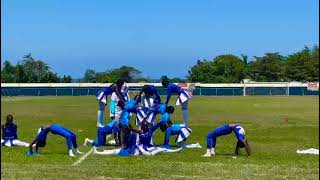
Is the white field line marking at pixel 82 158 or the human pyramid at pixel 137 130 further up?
the human pyramid at pixel 137 130

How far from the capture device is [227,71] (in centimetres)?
12481

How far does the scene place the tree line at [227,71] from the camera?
→ 112125 millimetres

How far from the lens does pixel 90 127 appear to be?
28578 mm

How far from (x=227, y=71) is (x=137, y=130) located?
109 meters

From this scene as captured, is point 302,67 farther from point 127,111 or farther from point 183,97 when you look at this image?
point 127,111

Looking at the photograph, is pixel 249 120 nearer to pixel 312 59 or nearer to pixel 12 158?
pixel 12 158

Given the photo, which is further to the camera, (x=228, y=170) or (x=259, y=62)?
(x=259, y=62)

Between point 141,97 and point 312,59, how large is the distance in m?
93.1

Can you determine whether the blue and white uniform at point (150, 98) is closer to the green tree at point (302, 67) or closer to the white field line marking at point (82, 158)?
the white field line marking at point (82, 158)

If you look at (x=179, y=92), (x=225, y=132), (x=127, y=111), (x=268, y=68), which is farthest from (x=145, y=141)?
(x=268, y=68)

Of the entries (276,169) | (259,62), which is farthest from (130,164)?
(259,62)

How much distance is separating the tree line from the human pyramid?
289 feet

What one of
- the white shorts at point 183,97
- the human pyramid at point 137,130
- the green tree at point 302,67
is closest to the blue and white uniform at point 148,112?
the human pyramid at point 137,130

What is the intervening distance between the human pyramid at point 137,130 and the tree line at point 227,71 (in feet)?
289
